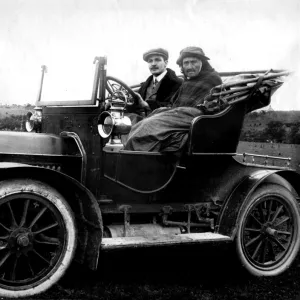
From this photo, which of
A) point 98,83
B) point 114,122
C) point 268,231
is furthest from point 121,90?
point 268,231

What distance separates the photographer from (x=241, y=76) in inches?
171

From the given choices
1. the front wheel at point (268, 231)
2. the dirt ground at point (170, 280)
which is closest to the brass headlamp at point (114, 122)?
the dirt ground at point (170, 280)

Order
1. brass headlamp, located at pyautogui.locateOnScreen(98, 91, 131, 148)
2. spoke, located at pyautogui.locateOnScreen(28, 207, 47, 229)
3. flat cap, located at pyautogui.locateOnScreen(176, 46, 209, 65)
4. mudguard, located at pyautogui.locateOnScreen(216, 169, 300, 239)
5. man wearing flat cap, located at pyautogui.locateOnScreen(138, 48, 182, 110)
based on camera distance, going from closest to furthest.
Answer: spoke, located at pyautogui.locateOnScreen(28, 207, 47, 229)
brass headlamp, located at pyautogui.locateOnScreen(98, 91, 131, 148)
mudguard, located at pyautogui.locateOnScreen(216, 169, 300, 239)
flat cap, located at pyautogui.locateOnScreen(176, 46, 209, 65)
man wearing flat cap, located at pyautogui.locateOnScreen(138, 48, 182, 110)

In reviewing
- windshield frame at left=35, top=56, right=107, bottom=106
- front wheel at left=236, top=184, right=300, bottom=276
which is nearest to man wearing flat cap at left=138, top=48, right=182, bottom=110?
windshield frame at left=35, top=56, right=107, bottom=106

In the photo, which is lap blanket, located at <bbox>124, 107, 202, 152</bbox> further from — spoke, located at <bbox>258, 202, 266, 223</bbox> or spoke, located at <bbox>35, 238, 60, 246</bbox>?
spoke, located at <bbox>35, 238, 60, 246</bbox>

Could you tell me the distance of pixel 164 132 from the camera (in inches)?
161

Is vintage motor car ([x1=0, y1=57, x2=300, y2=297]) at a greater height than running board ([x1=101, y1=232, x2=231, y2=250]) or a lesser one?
greater

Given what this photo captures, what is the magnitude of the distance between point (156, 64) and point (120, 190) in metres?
1.90

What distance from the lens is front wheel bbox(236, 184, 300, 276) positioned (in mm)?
4281

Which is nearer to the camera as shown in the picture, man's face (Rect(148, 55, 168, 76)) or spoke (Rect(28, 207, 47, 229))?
spoke (Rect(28, 207, 47, 229))

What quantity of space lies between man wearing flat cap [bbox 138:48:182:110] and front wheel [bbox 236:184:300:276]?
4.92ft

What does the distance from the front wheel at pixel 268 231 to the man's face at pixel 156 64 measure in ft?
5.86

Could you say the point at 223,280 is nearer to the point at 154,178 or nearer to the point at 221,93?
the point at 154,178

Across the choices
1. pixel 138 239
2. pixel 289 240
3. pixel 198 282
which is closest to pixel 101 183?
pixel 138 239
